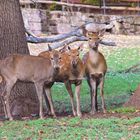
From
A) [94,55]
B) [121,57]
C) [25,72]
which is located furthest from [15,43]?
[121,57]

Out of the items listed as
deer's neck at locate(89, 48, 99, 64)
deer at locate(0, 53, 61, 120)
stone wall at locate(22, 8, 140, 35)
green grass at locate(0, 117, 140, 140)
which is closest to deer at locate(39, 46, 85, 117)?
deer at locate(0, 53, 61, 120)

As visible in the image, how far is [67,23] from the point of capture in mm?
31469

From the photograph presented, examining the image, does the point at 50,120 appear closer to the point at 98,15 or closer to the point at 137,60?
the point at 137,60

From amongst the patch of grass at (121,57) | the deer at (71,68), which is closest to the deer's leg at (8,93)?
the deer at (71,68)

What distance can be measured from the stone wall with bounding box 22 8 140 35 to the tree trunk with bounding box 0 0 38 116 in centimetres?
1763

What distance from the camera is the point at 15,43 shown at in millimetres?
12250

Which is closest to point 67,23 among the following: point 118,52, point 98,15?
point 98,15

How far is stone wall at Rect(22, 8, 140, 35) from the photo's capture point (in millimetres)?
30500

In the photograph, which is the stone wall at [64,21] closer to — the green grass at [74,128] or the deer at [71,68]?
the green grass at [74,128]

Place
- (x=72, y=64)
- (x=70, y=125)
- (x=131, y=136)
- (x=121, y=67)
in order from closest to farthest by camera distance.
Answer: (x=131, y=136)
(x=70, y=125)
(x=72, y=64)
(x=121, y=67)

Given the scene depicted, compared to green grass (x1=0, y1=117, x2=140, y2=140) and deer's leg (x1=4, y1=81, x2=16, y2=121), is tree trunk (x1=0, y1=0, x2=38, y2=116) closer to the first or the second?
deer's leg (x1=4, y1=81, x2=16, y2=121)

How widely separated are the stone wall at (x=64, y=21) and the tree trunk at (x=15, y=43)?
694 inches

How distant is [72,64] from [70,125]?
1.70 metres

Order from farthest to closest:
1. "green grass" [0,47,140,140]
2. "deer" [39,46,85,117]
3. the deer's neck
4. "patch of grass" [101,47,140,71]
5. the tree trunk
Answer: "patch of grass" [101,47,140,71]
the tree trunk
the deer's neck
"deer" [39,46,85,117]
"green grass" [0,47,140,140]
